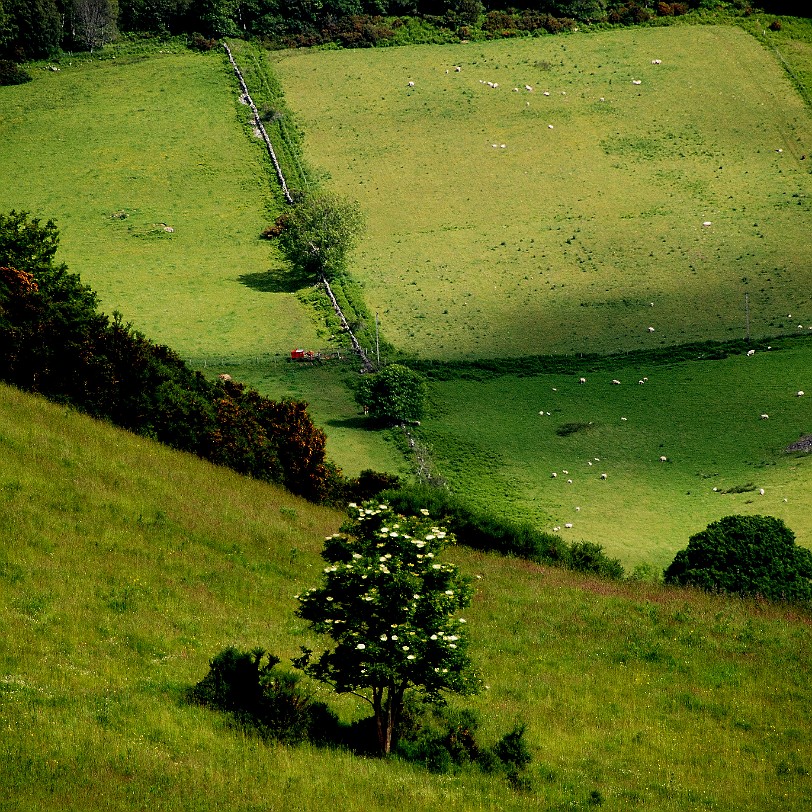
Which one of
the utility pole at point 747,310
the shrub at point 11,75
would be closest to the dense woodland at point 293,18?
the shrub at point 11,75

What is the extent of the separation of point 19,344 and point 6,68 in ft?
275

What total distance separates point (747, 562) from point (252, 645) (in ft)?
67.2

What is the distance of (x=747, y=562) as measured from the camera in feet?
162

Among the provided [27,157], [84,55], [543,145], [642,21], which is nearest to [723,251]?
[543,145]

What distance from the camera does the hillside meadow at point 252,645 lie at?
2820cm

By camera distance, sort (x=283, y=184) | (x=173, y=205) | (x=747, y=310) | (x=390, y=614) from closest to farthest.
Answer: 1. (x=390, y=614)
2. (x=747, y=310)
3. (x=173, y=205)
4. (x=283, y=184)

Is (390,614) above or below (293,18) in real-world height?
below

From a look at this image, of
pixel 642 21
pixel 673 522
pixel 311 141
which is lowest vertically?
pixel 673 522

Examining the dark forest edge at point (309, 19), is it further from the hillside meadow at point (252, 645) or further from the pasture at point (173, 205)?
the hillside meadow at point (252, 645)

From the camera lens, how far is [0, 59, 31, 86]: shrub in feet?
416

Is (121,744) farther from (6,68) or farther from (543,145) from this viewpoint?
(6,68)

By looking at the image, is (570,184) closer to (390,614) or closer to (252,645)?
(252,645)

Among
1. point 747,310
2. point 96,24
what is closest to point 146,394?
point 747,310

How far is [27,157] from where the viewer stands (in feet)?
382
